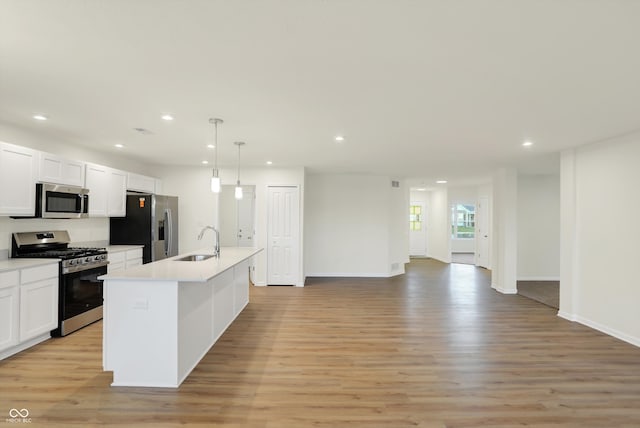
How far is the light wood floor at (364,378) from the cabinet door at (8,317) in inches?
7.9

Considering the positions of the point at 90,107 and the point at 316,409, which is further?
the point at 90,107

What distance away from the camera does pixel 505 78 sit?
245 centimetres

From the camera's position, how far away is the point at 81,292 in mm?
4012

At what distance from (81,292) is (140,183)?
2370 millimetres

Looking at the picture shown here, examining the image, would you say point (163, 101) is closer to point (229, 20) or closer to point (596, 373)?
point (229, 20)

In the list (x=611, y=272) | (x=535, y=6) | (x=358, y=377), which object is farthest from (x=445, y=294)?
(x=535, y=6)

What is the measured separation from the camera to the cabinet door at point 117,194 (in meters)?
5.05

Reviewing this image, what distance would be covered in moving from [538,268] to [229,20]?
8.15 metres

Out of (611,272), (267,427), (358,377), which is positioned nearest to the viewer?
(267,427)

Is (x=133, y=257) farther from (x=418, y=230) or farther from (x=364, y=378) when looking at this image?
(x=418, y=230)

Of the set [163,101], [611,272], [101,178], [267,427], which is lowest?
[267,427]

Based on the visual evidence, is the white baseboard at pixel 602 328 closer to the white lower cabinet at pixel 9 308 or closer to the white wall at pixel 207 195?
the white wall at pixel 207 195

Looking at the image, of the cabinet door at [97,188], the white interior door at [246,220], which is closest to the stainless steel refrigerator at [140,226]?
the cabinet door at [97,188]

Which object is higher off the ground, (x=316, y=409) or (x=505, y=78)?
(x=505, y=78)
